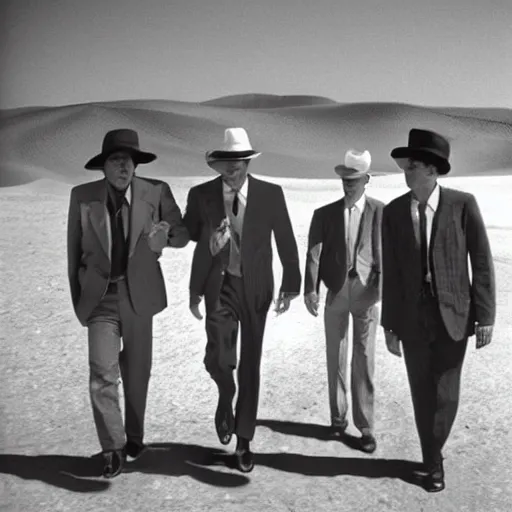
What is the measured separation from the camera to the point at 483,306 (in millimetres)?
3963

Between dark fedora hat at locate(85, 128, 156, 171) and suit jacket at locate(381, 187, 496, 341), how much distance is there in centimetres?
133

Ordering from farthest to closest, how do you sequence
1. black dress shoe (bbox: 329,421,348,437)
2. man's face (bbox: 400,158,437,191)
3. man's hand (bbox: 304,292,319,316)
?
black dress shoe (bbox: 329,421,348,437) < man's hand (bbox: 304,292,319,316) < man's face (bbox: 400,158,437,191)

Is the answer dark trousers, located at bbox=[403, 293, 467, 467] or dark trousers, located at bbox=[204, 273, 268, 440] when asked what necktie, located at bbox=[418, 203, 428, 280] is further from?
dark trousers, located at bbox=[204, 273, 268, 440]

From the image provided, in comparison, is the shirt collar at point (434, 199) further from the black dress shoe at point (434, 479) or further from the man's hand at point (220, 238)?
the black dress shoe at point (434, 479)

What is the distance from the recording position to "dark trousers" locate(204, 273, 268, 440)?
13.8 feet

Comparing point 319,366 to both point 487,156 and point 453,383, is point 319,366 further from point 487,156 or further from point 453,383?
point 487,156

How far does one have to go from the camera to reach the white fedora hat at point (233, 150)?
4168 millimetres

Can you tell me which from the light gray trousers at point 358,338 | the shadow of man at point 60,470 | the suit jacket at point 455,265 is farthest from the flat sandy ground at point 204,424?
the suit jacket at point 455,265

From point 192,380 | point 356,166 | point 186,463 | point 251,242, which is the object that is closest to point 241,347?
point 251,242

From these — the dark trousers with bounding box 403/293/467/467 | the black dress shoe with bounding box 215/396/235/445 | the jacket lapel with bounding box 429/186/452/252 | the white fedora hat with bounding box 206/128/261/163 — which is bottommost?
the black dress shoe with bounding box 215/396/235/445

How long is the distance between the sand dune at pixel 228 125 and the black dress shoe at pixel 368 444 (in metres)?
1.54

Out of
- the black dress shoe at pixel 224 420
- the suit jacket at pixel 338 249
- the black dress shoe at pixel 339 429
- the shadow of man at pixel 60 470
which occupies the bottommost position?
the shadow of man at pixel 60 470

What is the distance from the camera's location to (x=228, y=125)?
16.8 feet

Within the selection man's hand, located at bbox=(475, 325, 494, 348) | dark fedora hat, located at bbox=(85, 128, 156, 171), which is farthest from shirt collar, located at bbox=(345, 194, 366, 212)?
dark fedora hat, located at bbox=(85, 128, 156, 171)
